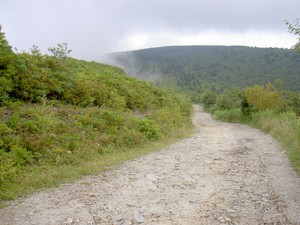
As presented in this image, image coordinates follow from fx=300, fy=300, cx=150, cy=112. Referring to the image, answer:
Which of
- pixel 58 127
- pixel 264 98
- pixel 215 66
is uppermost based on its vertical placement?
pixel 215 66

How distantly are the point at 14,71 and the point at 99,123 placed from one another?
152 inches

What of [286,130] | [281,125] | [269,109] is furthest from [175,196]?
[269,109]

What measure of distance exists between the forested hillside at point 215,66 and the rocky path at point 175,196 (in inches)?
2984

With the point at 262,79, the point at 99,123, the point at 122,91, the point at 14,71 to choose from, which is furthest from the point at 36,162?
the point at 262,79

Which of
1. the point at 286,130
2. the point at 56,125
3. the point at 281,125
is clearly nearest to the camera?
the point at 56,125

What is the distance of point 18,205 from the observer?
19.3ft

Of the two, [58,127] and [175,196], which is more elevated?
[58,127]

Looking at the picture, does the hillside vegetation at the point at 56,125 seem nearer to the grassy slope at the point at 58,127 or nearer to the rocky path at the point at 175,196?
the grassy slope at the point at 58,127

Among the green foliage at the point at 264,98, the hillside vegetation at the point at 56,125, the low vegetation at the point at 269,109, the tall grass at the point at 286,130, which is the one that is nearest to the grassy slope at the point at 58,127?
the hillside vegetation at the point at 56,125

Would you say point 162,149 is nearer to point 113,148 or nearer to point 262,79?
point 113,148

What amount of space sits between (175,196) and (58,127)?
18.4 ft

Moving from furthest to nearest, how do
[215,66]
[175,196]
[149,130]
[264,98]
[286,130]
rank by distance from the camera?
1. [215,66]
2. [264,98]
3. [286,130]
4. [149,130]
5. [175,196]

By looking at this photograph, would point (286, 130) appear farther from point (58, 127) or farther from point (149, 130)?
point (58, 127)

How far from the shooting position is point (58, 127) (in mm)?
10453
